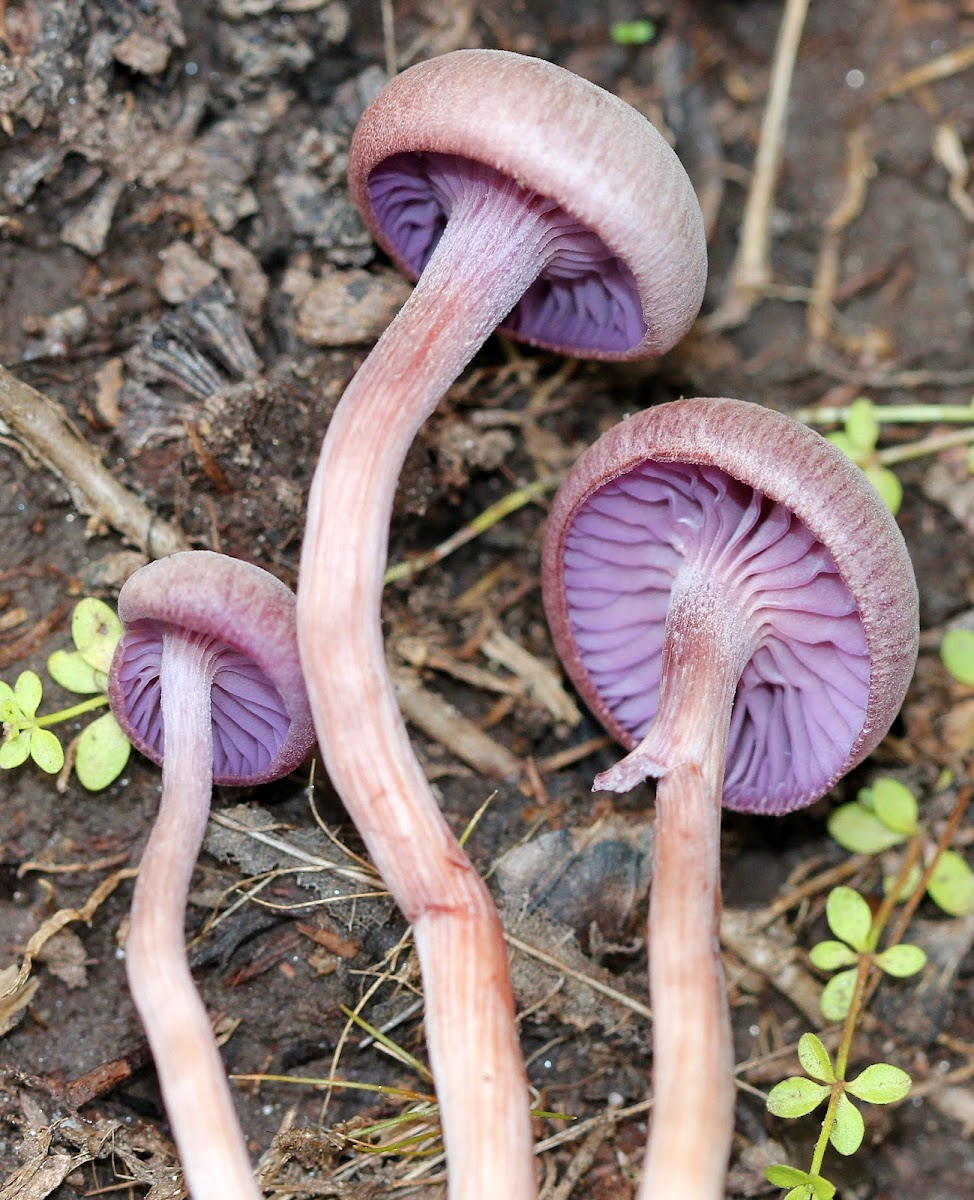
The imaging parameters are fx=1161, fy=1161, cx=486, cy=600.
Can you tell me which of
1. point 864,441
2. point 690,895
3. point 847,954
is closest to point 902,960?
point 847,954

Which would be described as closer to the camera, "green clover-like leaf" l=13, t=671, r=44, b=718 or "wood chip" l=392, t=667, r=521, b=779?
"green clover-like leaf" l=13, t=671, r=44, b=718

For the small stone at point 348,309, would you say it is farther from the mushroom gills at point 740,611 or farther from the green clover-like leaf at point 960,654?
the green clover-like leaf at point 960,654

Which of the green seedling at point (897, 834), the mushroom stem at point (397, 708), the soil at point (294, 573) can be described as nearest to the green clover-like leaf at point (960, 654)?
the soil at point (294, 573)

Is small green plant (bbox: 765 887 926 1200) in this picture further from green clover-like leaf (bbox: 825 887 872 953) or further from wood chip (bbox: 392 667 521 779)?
wood chip (bbox: 392 667 521 779)

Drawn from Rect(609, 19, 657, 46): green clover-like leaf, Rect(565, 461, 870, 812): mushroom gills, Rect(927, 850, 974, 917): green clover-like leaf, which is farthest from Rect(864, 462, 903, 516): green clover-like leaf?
Rect(609, 19, 657, 46): green clover-like leaf

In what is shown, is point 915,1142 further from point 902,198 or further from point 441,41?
point 441,41

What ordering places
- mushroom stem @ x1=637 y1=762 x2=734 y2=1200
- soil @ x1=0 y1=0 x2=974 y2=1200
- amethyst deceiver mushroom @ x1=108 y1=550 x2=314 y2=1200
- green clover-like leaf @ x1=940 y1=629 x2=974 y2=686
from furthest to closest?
green clover-like leaf @ x1=940 y1=629 x2=974 y2=686 < soil @ x1=0 y1=0 x2=974 y2=1200 < amethyst deceiver mushroom @ x1=108 y1=550 x2=314 y2=1200 < mushroom stem @ x1=637 y1=762 x2=734 y2=1200
